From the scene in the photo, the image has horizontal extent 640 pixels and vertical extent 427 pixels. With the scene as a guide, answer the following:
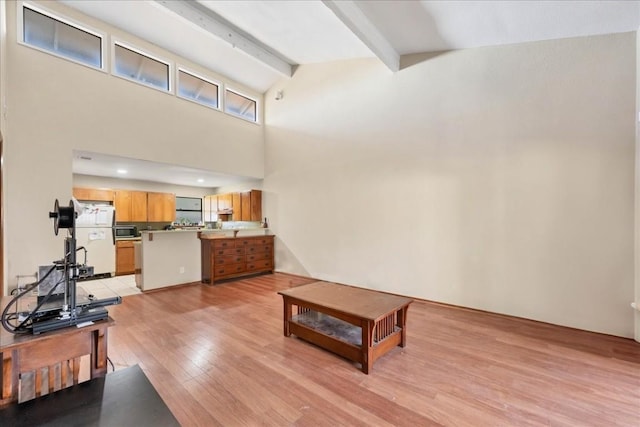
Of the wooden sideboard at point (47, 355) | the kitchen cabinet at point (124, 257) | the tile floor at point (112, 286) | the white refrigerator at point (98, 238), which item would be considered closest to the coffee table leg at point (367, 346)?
the wooden sideboard at point (47, 355)

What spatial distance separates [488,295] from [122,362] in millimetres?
4221

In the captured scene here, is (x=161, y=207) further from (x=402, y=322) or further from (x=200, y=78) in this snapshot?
(x=402, y=322)

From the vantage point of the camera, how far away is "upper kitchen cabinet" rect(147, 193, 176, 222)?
706 cm

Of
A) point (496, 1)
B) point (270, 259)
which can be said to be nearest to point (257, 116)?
point (270, 259)

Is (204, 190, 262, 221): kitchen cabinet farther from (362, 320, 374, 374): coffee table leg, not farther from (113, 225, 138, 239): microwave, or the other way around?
(362, 320, 374, 374): coffee table leg

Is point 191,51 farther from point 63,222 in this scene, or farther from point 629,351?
point 629,351

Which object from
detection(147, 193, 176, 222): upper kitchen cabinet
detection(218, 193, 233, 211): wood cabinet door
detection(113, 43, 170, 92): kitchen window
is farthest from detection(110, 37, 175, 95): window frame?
detection(147, 193, 176, 222): upper kitchen cabinet

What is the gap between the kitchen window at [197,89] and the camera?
5.12m

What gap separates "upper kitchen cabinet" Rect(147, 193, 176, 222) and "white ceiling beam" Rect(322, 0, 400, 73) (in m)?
6.38

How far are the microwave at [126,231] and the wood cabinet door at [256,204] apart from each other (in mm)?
3043

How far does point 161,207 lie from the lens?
727 cm

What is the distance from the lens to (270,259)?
20.6 feet

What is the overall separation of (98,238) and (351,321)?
18.7ft

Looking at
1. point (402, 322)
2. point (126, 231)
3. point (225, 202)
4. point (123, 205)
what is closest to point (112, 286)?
point (126, 231)
